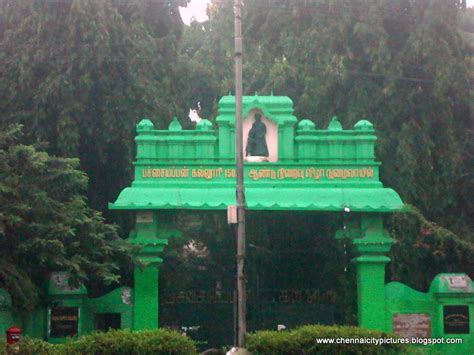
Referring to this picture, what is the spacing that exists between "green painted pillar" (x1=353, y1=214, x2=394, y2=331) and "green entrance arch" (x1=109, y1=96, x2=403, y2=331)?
2 cm

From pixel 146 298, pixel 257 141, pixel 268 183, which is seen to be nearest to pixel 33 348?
pixel 146 298

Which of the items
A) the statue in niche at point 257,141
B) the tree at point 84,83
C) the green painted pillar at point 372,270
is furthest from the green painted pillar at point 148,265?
the green painted pillar at point 372,270

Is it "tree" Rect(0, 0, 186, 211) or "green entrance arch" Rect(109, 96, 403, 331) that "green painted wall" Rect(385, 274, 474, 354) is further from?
"tree" Rect(0, 0, 186, 211)

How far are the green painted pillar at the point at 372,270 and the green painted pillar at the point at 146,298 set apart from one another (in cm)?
409

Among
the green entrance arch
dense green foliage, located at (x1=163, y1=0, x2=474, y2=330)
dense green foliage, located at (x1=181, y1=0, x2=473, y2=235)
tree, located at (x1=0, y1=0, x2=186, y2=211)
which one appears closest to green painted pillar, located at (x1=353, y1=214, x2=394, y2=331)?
the green entrance arch

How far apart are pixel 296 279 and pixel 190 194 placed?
15.3ft

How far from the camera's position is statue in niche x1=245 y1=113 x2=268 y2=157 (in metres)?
18.1

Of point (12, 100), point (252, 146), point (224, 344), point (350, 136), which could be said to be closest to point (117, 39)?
point (12, 100)

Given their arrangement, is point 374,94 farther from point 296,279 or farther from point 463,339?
point 463,339

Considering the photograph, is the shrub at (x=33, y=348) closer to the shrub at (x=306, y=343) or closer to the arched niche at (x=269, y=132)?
the shrub at (x=306, y=343)

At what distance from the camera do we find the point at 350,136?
17.9 metres

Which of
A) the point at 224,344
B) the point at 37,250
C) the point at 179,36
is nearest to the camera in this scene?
the point at 37,250

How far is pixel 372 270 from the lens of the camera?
17.7m

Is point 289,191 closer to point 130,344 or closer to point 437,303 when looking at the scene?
point 437,303
